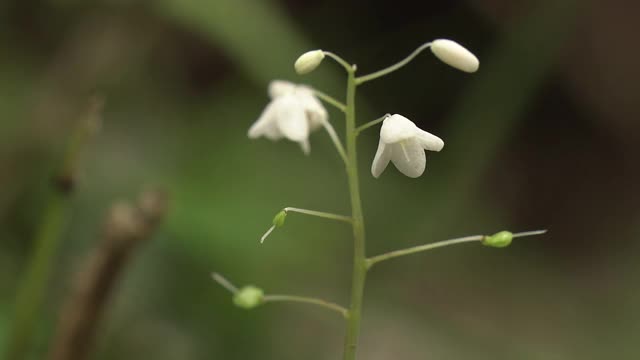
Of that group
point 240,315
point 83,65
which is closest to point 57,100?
point 83,65

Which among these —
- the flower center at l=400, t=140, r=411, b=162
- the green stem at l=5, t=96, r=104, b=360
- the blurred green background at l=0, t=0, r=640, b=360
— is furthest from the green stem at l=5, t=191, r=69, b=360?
the flower center at l=400, t=140, r=411, b=162

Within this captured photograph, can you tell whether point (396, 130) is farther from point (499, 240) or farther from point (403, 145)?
point (499, 240)

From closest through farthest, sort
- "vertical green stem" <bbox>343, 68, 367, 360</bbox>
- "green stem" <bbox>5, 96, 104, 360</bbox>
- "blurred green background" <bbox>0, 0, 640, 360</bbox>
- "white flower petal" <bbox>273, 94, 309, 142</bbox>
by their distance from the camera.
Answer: "vertical green stem" <bbox>343, 68, 367, 360</bbox>, "white flower petal" <bbox>273, 94, 309, 142</bbox>, "green stem" <bbox>5, 96, 104, 360</bbox>, "blurred green background" <bbox>0, 0, 640, 360</bbox>

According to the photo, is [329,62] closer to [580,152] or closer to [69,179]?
[580,152]


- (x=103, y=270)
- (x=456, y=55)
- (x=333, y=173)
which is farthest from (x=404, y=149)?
(x=333, y=173)

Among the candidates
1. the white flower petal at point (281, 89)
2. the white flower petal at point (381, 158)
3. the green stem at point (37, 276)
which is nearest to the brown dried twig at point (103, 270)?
the green stem at point (37, 276)

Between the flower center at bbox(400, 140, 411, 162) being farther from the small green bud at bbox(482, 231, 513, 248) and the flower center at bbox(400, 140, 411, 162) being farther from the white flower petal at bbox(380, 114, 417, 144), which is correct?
the small green bud at bbox(482, 231, 513, 248)
